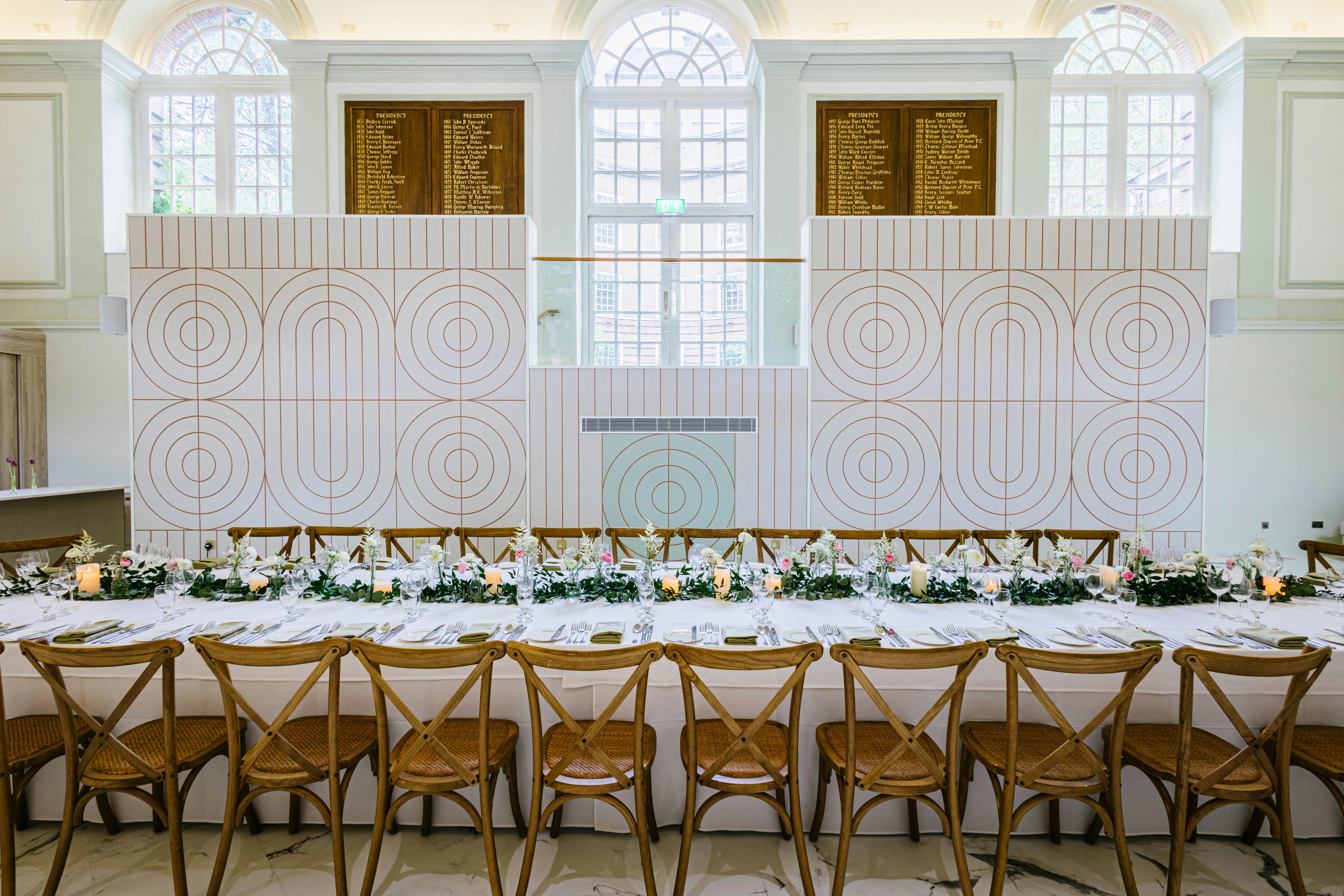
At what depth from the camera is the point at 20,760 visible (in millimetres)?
2289

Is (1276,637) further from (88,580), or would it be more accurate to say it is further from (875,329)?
(88,580)

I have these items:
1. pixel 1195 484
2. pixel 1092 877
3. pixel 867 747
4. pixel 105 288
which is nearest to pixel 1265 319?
pixel 1195 484

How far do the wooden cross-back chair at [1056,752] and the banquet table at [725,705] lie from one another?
20 cm

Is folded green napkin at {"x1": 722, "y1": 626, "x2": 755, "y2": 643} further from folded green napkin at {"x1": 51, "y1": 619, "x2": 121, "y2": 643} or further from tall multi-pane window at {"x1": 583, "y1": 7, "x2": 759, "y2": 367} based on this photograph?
tall multi-pane window at {"x1": 583, "y1": 7, "x2": 759, "y2": 367}

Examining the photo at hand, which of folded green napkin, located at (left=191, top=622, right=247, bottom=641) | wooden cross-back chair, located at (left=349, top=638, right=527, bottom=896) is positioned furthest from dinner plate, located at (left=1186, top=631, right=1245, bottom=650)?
folded green napkin, located at (left=191, top=622, right=247, bottom=641)

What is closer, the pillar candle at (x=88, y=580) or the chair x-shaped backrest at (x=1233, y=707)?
the chair x-shaped backrest at (x=1233, y=707)

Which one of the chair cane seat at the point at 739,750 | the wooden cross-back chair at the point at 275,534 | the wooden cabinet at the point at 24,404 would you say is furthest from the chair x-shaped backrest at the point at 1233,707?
the wooden cabinet at the point at 24,404

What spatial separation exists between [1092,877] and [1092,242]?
506 centimetres

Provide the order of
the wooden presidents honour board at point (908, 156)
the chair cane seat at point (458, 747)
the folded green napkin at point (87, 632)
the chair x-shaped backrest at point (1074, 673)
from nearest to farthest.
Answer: the chair x-shaped backrest at point (1074, 673) → the chair cane seat at point (458, 747) → the folded green napkin at point (87, 632) → the wooden presidents honour board at point (908, 156)

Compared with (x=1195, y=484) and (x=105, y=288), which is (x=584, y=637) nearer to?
(x=1195, y=484)

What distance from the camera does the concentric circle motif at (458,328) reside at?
18.4ft

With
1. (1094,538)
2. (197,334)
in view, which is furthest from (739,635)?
(197,334)

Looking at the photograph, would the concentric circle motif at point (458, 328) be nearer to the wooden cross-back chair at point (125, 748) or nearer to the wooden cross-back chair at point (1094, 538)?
the wooden cross-back chair at point (125, 748)

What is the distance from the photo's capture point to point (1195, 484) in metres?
5.61
